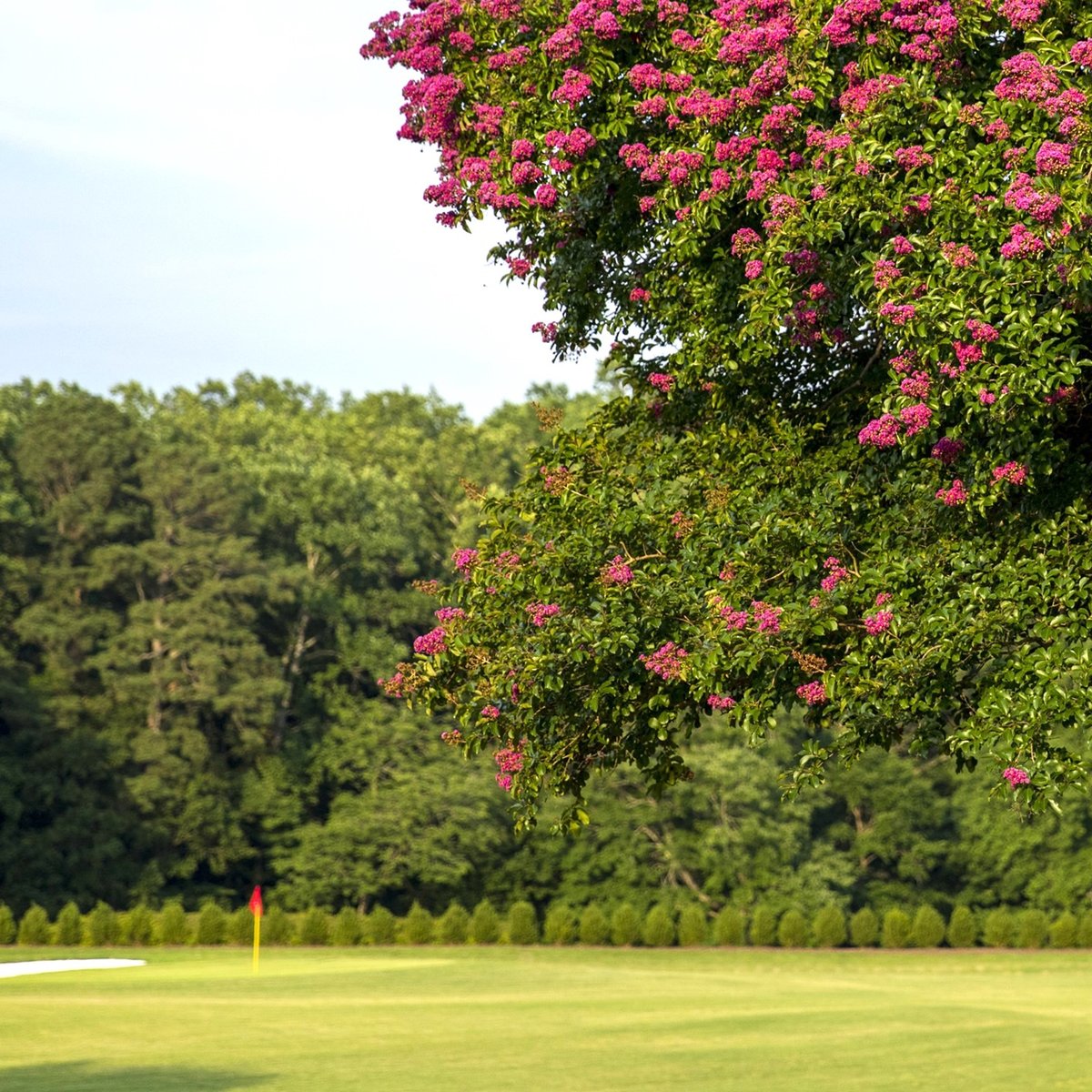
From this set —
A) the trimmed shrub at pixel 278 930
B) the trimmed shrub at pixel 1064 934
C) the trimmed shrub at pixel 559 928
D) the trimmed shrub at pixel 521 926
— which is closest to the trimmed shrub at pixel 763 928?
the trimmed shrub at pixel 559 928

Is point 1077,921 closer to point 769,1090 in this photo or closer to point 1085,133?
point 769,1090

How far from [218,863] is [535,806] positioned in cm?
4037

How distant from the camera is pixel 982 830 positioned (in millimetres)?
51250

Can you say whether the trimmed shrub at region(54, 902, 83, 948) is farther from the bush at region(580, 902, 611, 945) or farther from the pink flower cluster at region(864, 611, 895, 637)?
the pink flower cluster at region(864, 611, 895, 637)

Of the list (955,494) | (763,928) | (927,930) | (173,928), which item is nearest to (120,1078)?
(955,494)

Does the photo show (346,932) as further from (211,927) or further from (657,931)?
(657,931)

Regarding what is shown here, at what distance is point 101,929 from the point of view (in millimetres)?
40844

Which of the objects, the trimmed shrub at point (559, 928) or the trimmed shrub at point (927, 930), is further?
the trimmed shrub at point (559, 928)

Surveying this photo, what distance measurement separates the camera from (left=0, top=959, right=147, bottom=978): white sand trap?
33.4m

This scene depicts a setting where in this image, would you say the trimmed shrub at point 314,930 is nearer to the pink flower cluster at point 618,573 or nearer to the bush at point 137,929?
the bush at point 137,929

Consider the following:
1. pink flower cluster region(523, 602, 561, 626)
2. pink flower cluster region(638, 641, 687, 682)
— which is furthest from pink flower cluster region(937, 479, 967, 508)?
pink flower cluster region(523, 602, 561, 626)

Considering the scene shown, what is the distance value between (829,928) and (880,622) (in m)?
34.8

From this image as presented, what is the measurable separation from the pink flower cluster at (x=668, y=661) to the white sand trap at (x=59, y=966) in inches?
990

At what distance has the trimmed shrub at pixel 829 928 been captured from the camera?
141 feet
